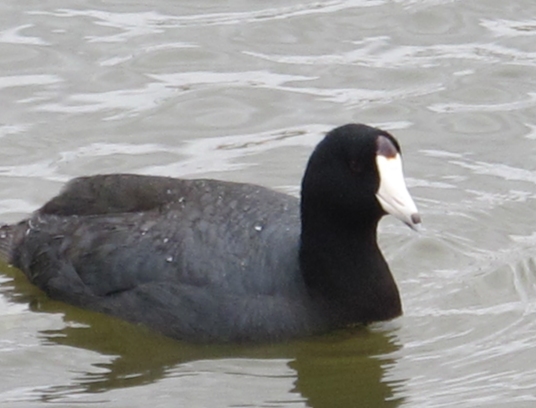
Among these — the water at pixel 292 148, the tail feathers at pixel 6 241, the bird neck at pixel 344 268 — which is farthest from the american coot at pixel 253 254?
the tail feathers at pixel 6 241

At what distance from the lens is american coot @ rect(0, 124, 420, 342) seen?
7.54 metres

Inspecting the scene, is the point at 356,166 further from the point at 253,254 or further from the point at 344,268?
the point at 253,254

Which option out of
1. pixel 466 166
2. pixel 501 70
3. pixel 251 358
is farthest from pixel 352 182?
pixel 501 70

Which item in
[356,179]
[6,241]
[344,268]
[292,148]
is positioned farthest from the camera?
[292,148]

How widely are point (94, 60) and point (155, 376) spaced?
4.04m

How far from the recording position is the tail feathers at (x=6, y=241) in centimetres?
864

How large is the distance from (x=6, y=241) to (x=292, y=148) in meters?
2.09

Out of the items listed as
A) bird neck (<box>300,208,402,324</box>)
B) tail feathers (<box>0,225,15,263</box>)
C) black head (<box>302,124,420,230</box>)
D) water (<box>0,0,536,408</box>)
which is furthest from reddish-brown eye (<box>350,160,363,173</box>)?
tail feathers (<box>0,225,15,263</box>)

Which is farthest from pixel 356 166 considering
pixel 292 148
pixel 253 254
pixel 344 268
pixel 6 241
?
pixel 292 148

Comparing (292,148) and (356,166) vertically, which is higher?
(356,166)

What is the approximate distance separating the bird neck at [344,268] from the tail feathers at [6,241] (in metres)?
1.78

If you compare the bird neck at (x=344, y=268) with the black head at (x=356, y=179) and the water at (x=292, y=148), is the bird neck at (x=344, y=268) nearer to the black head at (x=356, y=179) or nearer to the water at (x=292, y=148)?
the black head at (x=356, y=179)

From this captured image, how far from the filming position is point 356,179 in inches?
295

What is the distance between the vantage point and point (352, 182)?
24.6 feet
